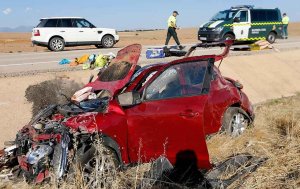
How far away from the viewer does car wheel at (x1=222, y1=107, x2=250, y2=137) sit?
24.0ft

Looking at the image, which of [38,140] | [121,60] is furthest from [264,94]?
[38,140]

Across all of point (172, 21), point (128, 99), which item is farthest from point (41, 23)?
point (128, 99)

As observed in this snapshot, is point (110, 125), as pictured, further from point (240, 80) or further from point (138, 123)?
point (240, 80)

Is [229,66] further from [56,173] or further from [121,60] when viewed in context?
[56,173]

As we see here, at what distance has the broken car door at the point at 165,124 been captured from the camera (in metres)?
Answer: 6.05

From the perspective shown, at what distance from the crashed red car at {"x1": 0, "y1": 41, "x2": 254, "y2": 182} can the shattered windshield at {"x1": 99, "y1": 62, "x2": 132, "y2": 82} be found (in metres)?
0.37

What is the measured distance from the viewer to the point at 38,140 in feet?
19.2

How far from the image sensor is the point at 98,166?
5430mm

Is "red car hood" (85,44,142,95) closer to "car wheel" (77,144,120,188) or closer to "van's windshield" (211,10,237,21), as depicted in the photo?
"car wheel" (77,144,120,188)

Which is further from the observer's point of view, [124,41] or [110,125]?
[124,41]

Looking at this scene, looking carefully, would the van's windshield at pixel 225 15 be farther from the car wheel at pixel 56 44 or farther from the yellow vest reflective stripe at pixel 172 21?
the car wheel at pixel 56 44

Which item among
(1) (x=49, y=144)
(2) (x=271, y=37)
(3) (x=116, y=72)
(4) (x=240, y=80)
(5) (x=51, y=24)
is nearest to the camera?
(1) (x=49, y=144)

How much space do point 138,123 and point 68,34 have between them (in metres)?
17.6

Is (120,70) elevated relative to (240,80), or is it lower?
elevated
